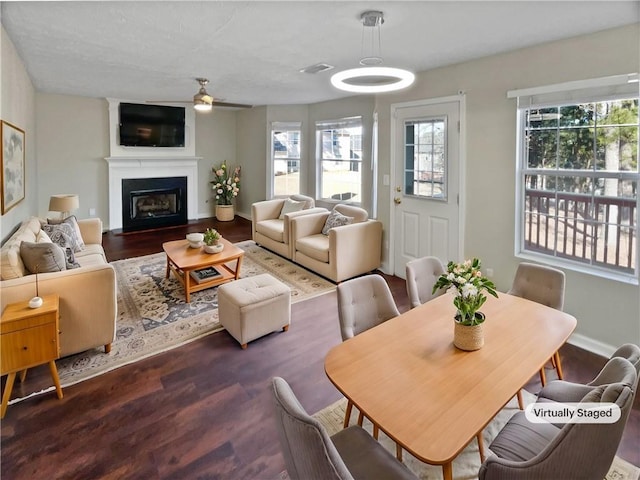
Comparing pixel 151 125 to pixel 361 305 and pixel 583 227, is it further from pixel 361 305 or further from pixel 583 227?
pixel 583 227

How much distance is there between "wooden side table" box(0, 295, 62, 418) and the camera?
2.18m

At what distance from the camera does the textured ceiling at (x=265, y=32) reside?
243 cm

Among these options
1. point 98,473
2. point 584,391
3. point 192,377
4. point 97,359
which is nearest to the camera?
point 584,391

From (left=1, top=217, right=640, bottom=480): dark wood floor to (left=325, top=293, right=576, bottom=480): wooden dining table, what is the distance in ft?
2.59

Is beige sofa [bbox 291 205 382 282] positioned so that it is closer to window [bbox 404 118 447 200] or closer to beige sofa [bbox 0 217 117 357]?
window [bbox 404 118 447 200]

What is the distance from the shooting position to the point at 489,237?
3.76 metres

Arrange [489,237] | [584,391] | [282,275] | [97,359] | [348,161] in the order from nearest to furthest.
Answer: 1. [584,391]
2. [97,359]
3. [489,237]
4. [282,275]
5. [348,161]

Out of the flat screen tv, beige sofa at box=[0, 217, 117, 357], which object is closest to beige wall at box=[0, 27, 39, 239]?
beige sofa at box=[0, 217, 117, 357]

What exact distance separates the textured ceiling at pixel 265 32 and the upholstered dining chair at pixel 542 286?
1.74 meters

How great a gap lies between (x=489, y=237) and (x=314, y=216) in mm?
2391

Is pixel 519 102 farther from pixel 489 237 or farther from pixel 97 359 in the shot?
pixel 97 359

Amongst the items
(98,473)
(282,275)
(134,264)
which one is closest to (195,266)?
(282,275)

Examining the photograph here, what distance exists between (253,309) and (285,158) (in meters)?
4.95

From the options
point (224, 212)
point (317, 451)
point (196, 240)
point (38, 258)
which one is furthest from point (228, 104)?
point (317, 451)
